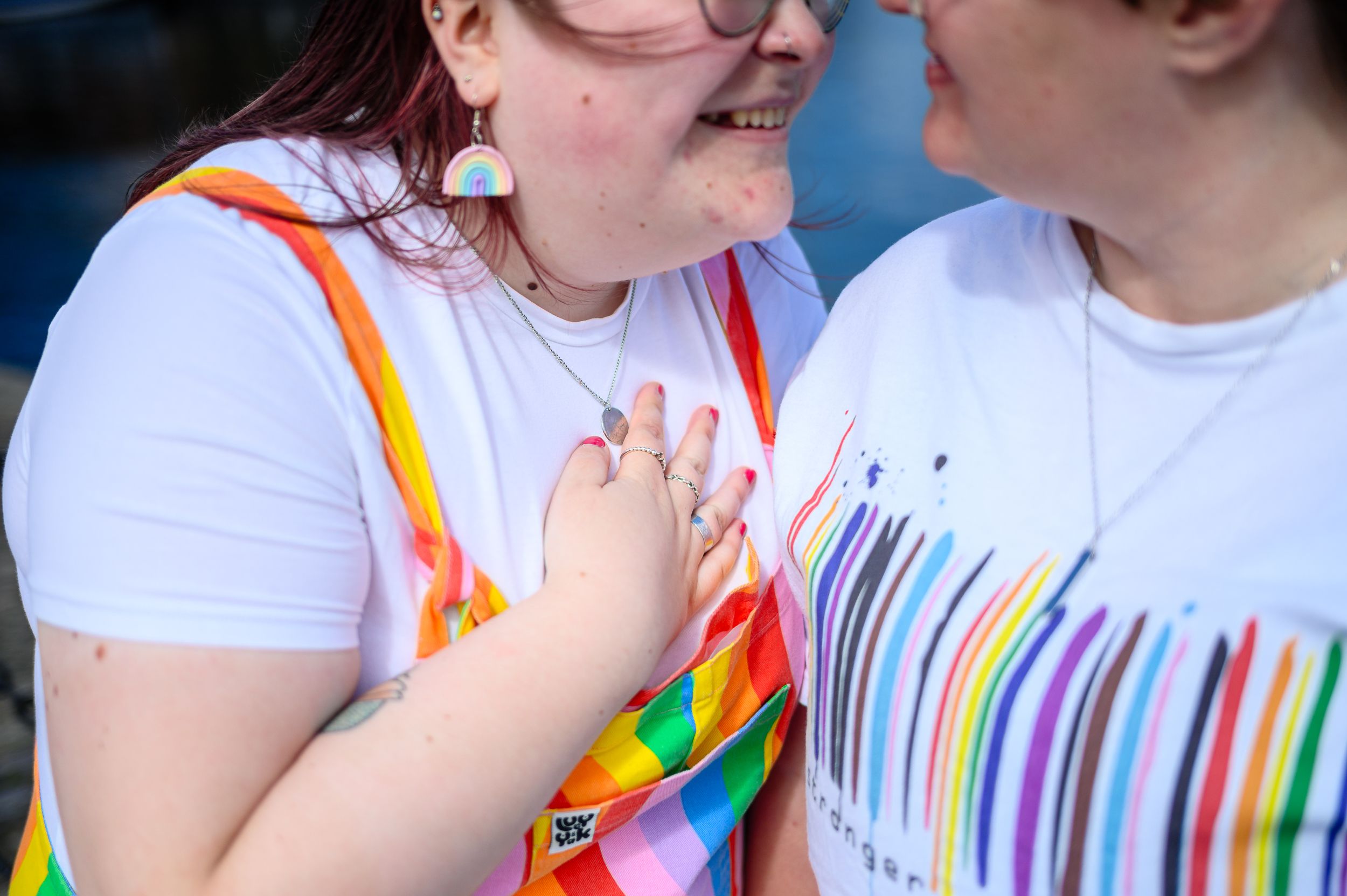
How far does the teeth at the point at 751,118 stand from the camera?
1.04 metres

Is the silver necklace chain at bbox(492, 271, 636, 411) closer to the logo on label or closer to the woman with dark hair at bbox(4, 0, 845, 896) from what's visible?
the woman with dark hair at bbox(4, 0, 845, 896)

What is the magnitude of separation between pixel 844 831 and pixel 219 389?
2.25 ft

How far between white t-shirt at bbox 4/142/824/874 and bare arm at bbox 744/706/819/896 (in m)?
0.29

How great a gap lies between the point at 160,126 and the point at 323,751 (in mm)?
6239

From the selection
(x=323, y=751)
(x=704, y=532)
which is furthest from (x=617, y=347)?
(x=323, y=751)

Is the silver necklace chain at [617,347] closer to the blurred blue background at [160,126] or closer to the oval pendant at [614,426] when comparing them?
the oval pendant at [614,426]

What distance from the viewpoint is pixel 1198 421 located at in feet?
2.64

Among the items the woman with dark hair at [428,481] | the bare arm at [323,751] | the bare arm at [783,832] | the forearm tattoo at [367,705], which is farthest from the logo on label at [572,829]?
the bare arm at [783,832]

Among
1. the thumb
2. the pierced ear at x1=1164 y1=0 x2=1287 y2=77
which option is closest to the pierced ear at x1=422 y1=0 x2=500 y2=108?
the thumb

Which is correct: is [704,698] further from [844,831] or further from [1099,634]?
[1099,634]

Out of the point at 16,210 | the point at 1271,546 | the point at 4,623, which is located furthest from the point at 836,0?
the point at 16,210

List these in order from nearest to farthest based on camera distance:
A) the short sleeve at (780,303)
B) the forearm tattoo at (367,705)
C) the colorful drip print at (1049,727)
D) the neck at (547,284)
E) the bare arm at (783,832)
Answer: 1. the colorful drip print at (1049,727)
2. the forearm tattoo at (367,705)
3. the neck at (547,284)
4. the bare arm at (783,832)
5. the short sleeve at (780,303)

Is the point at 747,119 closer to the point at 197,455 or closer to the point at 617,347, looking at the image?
the point at 617,347

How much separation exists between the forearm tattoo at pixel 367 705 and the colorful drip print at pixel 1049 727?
0.41m
